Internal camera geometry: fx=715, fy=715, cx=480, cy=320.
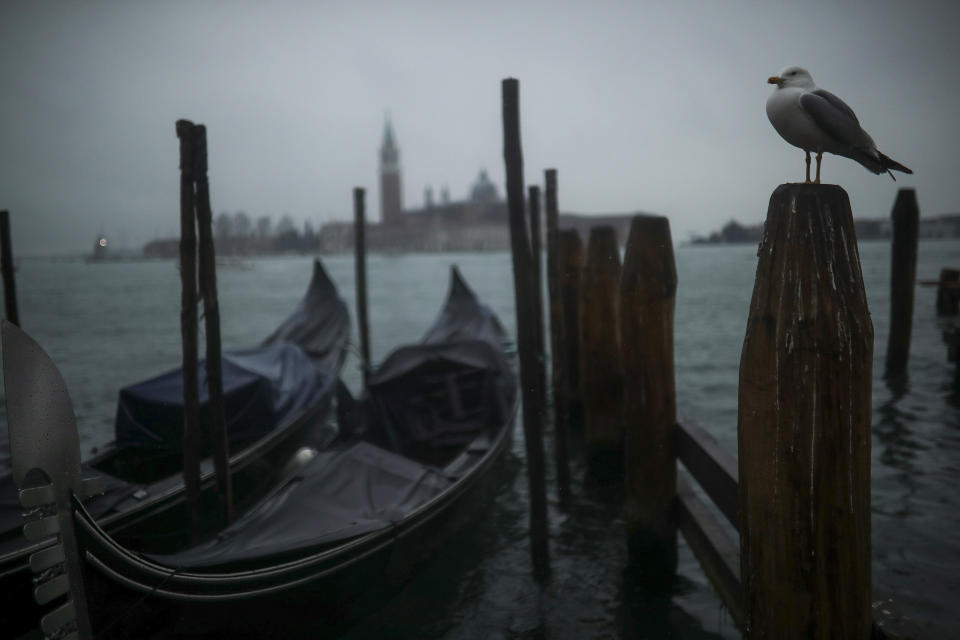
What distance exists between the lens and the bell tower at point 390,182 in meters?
→ 119

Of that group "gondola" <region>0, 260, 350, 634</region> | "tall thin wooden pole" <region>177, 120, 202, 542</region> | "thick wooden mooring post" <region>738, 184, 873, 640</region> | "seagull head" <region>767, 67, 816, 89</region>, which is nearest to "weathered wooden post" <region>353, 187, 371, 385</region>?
"gondola" <region>0, 260, 350, 634</region>

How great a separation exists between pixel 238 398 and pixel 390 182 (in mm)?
117221

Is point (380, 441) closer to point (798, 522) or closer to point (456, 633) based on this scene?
point (456, 633)

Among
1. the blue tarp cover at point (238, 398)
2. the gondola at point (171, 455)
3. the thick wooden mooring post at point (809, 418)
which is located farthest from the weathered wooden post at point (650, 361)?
the blue tarp cover at point (238, 398)

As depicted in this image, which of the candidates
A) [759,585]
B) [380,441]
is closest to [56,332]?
[380,441]

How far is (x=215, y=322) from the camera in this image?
4.23 metres

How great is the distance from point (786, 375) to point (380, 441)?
396 centimetres

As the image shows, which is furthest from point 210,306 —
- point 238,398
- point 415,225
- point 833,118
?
point 415,225

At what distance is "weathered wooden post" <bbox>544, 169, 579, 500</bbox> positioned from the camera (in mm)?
5156

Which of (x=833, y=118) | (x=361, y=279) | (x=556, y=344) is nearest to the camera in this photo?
(x=833, y=118)

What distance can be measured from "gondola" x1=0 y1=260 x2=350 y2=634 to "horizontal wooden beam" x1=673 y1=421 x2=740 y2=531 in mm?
1980

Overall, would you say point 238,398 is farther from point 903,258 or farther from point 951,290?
point 951,290

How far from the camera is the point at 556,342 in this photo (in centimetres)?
646

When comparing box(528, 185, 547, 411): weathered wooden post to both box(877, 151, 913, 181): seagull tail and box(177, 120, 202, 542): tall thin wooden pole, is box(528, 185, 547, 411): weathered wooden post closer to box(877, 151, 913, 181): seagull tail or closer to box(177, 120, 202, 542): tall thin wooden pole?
box(177, 120, 202, 542): tall thin wooden pole
